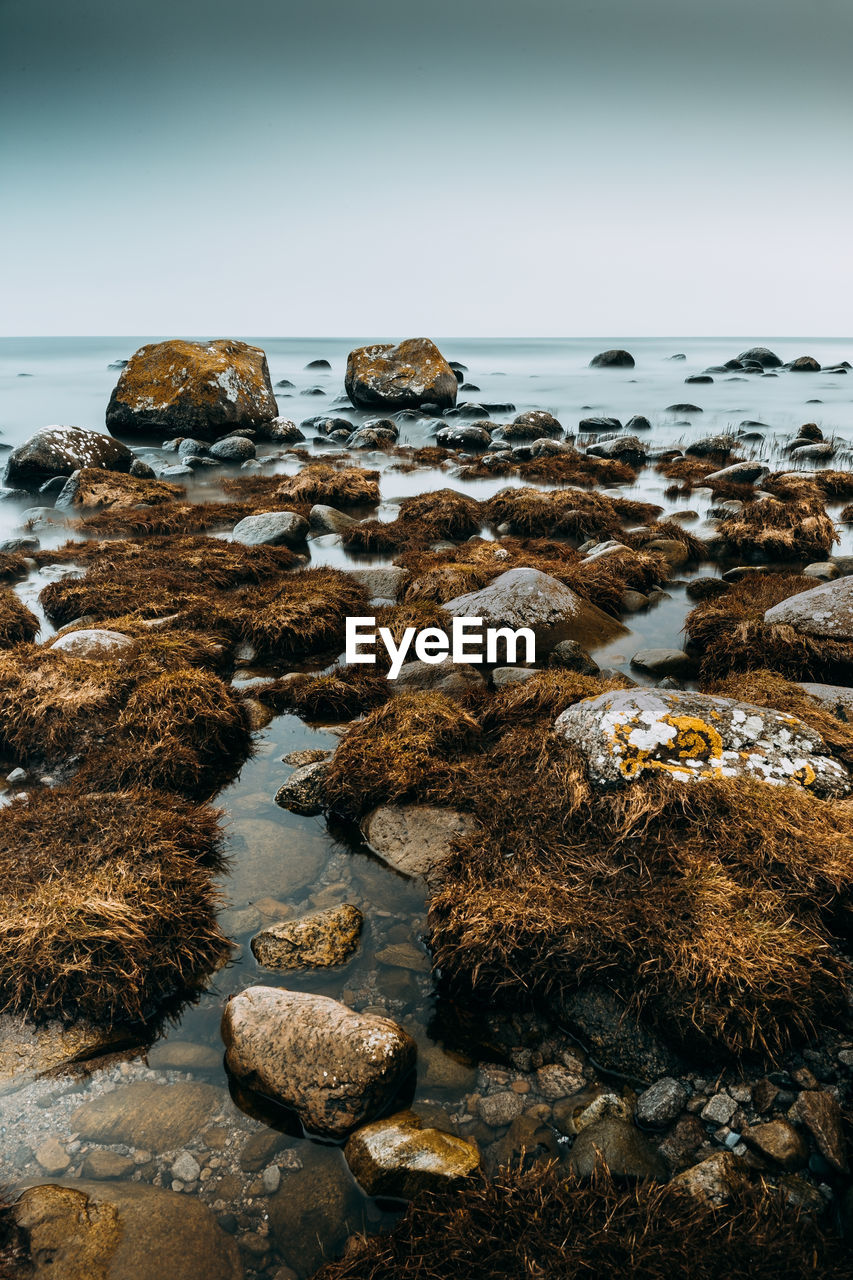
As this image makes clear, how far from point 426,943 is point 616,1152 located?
1451 mm

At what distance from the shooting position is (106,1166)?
2916mm

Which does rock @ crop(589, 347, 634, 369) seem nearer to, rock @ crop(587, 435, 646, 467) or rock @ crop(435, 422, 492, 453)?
rock @ crop(435, 422, 492, 453)

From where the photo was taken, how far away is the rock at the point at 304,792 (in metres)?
5.16

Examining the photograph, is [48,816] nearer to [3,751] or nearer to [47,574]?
[3,751]

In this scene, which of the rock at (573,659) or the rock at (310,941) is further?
the rock at (573,659)

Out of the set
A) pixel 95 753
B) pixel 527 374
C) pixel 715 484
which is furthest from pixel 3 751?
pixel 527 374

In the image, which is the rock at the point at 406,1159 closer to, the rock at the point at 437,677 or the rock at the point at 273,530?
the rock at the point at 437,677

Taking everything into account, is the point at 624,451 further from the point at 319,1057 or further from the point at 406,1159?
the point at 406,1159

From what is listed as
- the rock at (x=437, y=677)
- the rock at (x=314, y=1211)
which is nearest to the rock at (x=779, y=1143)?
the rock at (x=314, y=1211)

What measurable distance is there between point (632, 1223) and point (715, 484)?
574 inches

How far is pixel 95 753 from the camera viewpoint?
546 cm

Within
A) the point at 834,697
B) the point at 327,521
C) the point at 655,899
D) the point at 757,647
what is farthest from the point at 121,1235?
the point at 327,521

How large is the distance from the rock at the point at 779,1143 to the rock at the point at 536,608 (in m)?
4.94

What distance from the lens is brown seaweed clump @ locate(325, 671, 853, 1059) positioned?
10.8ft
